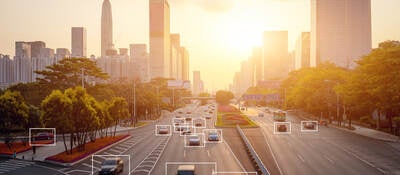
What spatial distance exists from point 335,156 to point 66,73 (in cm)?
5799

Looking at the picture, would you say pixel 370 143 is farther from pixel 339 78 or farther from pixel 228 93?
pixel 228 93

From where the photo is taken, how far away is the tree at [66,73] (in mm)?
74312

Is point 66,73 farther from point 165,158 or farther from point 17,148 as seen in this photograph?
point 165,158

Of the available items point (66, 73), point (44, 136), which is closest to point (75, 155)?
point (44, 136)

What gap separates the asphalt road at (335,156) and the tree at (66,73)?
144ft

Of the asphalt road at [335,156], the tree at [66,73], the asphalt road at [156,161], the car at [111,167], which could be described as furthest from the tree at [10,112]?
the asphalt road at [335,156]

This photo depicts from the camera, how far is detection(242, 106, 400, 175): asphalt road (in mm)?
32312

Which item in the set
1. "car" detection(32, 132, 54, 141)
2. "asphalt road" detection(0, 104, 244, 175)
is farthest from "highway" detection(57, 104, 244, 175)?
"car" detection(32, 132, 54, 141)

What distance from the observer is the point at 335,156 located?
38.9m

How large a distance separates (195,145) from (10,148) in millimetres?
23940

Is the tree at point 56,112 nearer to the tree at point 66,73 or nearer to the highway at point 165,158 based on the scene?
the highway at point 165,158

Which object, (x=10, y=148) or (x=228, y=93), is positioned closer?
(x=10, y=148)

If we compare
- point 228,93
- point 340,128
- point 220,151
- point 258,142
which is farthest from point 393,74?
point 228,93

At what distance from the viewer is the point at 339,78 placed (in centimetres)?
9531
